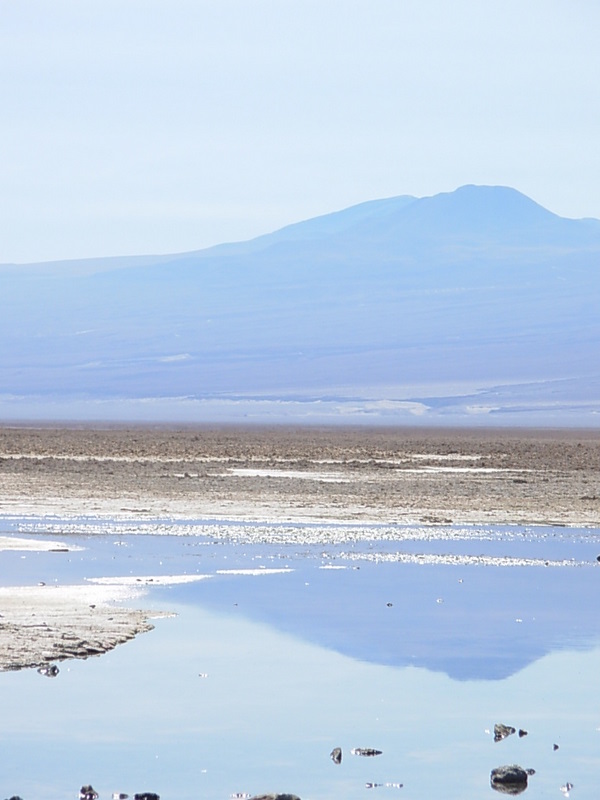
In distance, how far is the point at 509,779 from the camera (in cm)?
866

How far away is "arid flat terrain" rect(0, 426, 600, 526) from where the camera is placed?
26016 mm

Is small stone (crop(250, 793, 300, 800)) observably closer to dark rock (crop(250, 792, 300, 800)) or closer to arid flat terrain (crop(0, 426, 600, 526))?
dark rock (crop(250, 792, 300, 800))

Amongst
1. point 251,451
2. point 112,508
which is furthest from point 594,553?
point 251,451

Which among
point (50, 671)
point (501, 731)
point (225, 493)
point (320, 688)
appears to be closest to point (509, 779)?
point (501, 731)

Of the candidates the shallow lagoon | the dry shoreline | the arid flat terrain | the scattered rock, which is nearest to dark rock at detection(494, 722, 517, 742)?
the shallow lagoon

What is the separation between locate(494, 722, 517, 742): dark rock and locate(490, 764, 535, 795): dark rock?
87 cm

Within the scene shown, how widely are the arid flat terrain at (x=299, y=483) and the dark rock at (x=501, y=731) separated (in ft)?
48.4

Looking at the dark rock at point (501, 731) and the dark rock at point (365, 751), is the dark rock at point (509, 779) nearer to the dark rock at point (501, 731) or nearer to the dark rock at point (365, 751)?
the dark rock at point (365, 751)

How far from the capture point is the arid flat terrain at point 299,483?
1024 inches

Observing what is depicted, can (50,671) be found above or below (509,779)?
above

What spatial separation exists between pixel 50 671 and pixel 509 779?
3.92 m

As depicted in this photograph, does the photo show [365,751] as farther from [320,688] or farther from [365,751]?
[320,688]

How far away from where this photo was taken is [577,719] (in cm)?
1027

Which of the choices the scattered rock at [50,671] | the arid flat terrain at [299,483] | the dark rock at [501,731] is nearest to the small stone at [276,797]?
the dark rock at [501,731]
